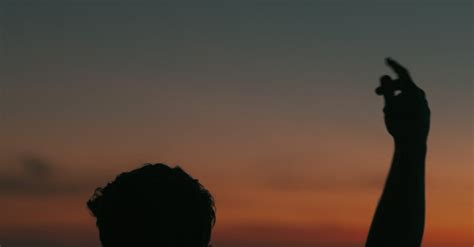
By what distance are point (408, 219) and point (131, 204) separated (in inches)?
69.0

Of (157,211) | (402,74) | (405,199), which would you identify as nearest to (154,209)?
(157,211)

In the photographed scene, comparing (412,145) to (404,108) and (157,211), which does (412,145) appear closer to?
(404,108)

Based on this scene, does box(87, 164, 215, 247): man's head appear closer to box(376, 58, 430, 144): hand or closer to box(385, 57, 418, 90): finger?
box(376, 58, 430, 144): hand

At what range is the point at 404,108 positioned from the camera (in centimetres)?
338

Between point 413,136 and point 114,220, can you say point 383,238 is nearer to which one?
point 413,136

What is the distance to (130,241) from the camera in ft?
14.1

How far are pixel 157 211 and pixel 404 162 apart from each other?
1.62m

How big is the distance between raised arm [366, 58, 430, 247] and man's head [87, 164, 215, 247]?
4.16 feet

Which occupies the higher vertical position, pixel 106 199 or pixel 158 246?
pixel 106 199

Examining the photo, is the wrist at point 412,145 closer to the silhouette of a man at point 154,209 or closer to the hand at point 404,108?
the hand at point 404,108

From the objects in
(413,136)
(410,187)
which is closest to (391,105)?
(413,136)

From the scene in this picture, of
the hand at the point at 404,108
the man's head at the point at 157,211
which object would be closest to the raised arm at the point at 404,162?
the hand at the point at 404,108

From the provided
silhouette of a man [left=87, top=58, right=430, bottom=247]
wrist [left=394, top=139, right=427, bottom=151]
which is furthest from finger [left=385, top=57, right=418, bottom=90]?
silhouette of a man [left=87, top=58, right=430, bottom=247]

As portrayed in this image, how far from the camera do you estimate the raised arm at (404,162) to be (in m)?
3.34
